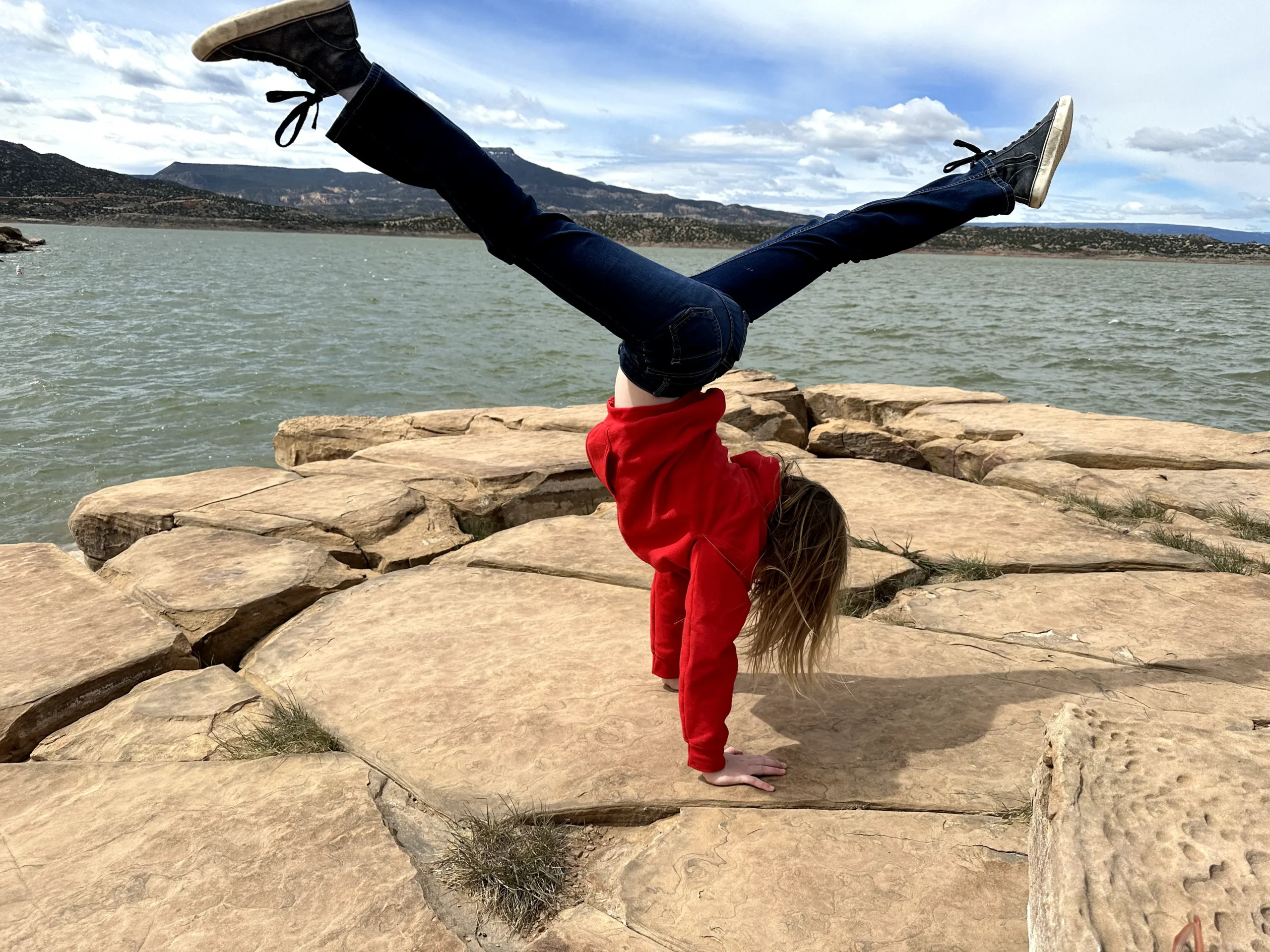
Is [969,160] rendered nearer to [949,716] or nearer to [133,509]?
[949,716]

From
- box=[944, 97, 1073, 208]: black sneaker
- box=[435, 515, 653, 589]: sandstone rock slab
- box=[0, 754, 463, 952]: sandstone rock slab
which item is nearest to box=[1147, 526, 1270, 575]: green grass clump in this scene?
box=[944, 97, 1073, 208]: black sneaker

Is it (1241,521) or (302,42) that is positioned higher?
(302,42)

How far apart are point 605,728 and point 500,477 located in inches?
103

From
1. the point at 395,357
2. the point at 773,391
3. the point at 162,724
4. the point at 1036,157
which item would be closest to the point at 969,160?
the point at 1036,157

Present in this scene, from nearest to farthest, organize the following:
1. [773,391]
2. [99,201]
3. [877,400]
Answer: [877,400]
[773,391]
[99,201]

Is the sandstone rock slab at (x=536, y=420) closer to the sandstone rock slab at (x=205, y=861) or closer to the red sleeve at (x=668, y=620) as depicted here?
the red sleeve at (x=668, y=620)

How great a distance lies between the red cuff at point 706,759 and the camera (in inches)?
82.2

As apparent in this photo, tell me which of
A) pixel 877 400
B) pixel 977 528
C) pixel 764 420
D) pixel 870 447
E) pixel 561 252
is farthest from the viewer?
pixel 877 400

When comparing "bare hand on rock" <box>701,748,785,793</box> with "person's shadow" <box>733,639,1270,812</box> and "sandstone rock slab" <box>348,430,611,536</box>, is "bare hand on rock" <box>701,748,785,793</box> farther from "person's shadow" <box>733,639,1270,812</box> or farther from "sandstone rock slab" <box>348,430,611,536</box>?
"sandstone rock slab" <box>348,430,611,536</box>

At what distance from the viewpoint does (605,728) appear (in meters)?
2.35

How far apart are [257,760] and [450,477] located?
2699 millimetres

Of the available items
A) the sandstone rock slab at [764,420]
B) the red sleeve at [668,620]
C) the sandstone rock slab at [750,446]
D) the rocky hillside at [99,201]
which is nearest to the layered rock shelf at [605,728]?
the red sleeve at [668,620]

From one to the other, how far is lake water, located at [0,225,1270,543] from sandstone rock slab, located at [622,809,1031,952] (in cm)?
611

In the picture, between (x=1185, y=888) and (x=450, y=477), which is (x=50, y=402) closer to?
(x=450, y=477)
